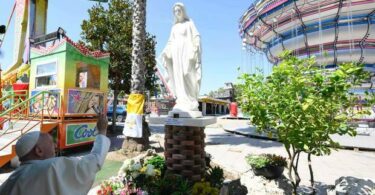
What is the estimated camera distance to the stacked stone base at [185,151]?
4055mm

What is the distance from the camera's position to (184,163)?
4.04 meters

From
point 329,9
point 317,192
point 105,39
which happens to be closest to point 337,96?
point 317,192

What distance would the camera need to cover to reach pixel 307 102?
371 cm

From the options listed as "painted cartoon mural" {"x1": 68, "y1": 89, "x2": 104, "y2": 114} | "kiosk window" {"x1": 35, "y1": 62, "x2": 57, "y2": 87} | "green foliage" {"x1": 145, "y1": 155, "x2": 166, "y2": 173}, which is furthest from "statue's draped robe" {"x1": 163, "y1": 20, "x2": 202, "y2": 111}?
"kiosk window" {"x1": 35, "y1": 62, "x2": 57, "y2": 87}

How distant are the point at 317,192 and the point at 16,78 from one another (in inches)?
562

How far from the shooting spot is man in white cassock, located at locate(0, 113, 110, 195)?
1.96 meters

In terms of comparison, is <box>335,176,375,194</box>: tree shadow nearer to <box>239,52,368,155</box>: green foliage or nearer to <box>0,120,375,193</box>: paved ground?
<box>239,52,368,155</box>: green foliage

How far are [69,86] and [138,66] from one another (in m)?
2.58

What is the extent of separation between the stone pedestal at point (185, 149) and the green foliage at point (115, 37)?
1237 cm

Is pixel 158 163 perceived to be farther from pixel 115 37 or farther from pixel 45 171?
pixel 115 37

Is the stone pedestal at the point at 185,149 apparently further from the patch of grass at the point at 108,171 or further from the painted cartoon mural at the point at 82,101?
the painted cartoon mural at the point at 82,101

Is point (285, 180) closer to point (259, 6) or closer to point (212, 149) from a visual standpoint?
point (212, 149)

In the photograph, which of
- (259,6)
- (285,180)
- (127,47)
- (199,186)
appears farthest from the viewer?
(259,6)

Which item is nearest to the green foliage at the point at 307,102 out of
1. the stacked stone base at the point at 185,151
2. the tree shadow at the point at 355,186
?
the tree shadow at the point at 355,186
